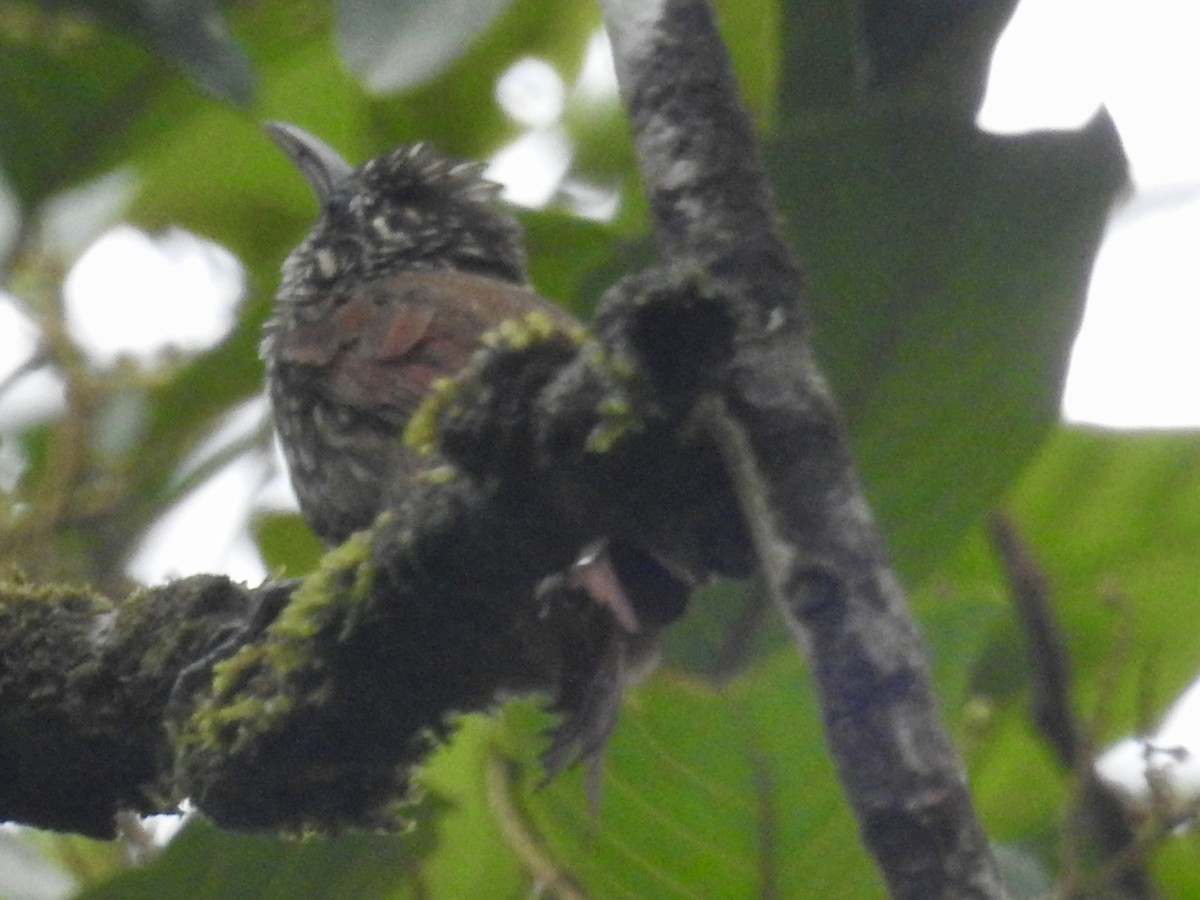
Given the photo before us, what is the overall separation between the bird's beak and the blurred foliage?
12.0 inches

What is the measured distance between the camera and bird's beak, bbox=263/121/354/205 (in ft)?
10.2

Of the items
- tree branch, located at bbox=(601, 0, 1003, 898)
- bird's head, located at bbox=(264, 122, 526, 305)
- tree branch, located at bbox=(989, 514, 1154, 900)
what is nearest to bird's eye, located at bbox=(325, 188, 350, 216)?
bird's head, located at bbox=(264, 122, 526, 305)

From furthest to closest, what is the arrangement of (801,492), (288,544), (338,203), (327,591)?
(338,203)
(288,544)
(327,591)
(801,492)

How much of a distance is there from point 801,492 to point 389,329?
169 cm

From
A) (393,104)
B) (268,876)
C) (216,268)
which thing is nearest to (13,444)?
(216,268)

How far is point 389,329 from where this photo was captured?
9.71ft

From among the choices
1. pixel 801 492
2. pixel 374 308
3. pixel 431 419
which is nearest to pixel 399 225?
pixel 374 308

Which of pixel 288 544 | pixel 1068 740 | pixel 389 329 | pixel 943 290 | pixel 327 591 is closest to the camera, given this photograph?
pixel 327 591

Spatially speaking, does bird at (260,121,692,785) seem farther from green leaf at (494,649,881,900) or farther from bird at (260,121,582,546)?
green leaf at (494,649,881,900)

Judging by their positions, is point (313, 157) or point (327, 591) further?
point (313, 157)

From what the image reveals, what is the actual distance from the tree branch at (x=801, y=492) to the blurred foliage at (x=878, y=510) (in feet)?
2.13

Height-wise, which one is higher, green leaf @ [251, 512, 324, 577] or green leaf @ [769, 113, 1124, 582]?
green leaf @ [251, 512, 324, 577]

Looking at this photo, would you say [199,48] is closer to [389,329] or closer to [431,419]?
[389,329]

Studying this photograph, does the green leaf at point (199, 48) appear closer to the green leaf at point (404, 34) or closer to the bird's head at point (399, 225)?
the green leaf at point (404, 34)
